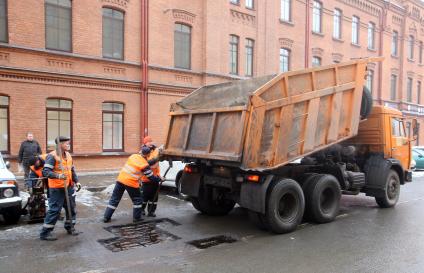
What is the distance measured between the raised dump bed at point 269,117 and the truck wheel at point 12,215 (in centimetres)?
306

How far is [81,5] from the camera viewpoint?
48.7 ft

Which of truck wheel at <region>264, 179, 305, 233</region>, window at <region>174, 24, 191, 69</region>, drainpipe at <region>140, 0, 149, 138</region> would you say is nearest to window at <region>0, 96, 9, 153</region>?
drainpipe at <region>140, 0, 149, 138</region>

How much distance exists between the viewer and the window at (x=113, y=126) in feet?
51.6

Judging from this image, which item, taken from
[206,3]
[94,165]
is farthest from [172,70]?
[94,165]

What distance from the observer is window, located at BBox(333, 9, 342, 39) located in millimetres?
25750

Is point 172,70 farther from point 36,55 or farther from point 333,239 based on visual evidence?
point 333,239

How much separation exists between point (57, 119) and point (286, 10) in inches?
562

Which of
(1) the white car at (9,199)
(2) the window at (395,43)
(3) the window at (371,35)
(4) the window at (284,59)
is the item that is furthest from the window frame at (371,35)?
(1) the white car at (9,199)

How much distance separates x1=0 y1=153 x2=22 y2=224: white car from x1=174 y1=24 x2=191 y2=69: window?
36.9 ft

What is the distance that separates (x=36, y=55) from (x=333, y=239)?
11.7 metres

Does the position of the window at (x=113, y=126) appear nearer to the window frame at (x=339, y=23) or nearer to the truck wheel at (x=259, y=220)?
the truck wheel at (x=259, y=220)

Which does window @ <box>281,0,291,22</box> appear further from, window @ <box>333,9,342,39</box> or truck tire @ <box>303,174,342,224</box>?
truck tire @ <box>303,174,342,224</box>

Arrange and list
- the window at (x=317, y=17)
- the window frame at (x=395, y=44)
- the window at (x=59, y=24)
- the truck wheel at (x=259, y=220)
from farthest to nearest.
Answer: the window frame at (x=395, y=44) < the window at (x=317, y=17) < the window at (x=59, y=24) < the truck wheel at (x=259, y=220)

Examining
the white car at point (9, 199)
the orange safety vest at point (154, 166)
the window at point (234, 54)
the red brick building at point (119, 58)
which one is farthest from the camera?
the window at point (234, 54)
